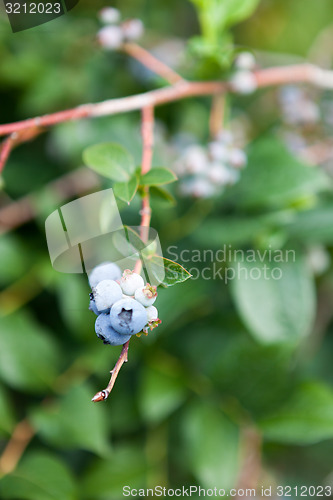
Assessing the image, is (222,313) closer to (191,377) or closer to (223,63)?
(191,377)

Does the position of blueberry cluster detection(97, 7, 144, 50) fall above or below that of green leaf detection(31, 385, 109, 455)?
above

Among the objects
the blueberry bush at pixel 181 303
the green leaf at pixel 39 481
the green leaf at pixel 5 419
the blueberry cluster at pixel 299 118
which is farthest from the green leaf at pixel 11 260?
the blueberry cluster at pixel 299 118

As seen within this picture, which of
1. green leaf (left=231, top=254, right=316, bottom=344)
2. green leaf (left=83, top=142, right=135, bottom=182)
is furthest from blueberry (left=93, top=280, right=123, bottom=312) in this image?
green leaf (left=231, top=254, right=316, bottom=344)

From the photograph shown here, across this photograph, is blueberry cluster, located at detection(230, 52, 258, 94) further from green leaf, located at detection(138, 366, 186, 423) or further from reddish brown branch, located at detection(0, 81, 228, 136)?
green leaf, located at detection(138, 366, 186, 423)

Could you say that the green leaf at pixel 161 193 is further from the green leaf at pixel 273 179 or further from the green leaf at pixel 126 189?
the green leaf at pixel 273 179

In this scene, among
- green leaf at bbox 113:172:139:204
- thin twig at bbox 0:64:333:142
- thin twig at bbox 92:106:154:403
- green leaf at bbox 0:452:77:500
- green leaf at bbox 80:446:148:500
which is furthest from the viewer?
green leaf at bbox 80:446:148:500

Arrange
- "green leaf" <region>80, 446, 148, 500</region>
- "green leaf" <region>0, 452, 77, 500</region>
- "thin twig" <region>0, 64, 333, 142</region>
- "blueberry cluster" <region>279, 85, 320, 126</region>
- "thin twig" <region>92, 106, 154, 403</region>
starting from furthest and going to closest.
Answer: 1. "blueberry cluster" <region>279, 85, 320, 126</region>
2. "green leaf" <region>80, 446, 148, 500</region>
3. "green leaf" <region>0, 452, 77, 500</region>
4. "thin twig" <region>0, 64, 333, 142</region>
5. "thin twig" <region>92, 106, 154, 403</region>
